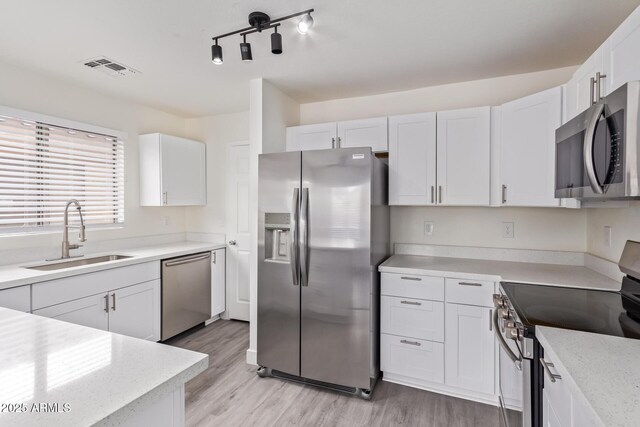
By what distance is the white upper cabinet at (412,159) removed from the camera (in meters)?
2.59

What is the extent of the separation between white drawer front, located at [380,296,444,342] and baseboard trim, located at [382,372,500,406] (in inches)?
14.1

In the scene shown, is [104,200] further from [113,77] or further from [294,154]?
[294,154]

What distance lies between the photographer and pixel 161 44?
2141mm

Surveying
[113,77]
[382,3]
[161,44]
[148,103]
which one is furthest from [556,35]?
[148,103]

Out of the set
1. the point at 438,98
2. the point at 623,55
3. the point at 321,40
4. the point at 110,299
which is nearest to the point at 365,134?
the point at 438,98

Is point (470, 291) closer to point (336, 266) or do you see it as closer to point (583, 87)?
point (336, 266)

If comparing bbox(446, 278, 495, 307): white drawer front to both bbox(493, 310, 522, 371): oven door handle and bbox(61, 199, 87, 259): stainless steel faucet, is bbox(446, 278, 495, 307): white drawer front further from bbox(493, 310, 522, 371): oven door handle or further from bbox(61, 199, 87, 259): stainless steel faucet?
bbox(61, 199, 87, 259): stainless steel faucet

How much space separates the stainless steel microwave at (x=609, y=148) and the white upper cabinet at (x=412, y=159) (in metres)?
1.11

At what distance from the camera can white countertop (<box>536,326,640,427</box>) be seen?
0.79 meters

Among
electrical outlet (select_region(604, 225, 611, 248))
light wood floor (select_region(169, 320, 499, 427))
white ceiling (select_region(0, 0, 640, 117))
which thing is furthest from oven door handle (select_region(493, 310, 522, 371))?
white ceiling (select_region(0, 0, 640, 117))

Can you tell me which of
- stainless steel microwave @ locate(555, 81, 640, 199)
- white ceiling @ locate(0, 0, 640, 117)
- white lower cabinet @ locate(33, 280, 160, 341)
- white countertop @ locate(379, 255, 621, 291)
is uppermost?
white ceiling @ locate(0, 0, 640, 117)

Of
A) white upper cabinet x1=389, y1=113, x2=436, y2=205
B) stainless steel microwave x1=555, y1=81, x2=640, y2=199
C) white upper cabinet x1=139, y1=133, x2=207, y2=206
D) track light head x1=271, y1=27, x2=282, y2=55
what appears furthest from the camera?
white upper cabinet x1=139, y1=133, x2=207, y2=206

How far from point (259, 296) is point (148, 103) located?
2511 millimetres

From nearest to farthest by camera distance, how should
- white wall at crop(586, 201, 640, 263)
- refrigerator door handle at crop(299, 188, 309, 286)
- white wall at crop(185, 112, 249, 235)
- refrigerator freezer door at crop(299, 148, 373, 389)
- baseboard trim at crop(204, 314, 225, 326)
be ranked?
white wall at crop(586, 201, 640, 263)
refrigerator freezer door at crop(299, 148, 373, 389)
refrigerator door handle at crop(299, 188, 309, 286)
baseboard trim at crop(204, 314, 225, 326)
white wall at crop(185, 112, 249, 235)
